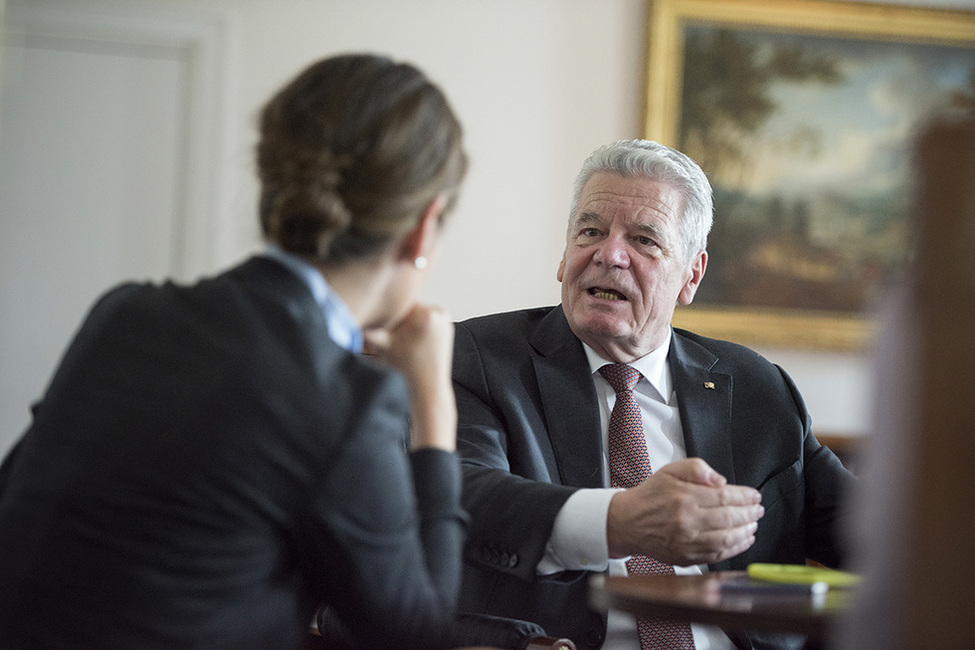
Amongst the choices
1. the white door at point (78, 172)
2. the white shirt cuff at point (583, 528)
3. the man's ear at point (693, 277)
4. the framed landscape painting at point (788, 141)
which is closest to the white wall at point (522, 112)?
the framed landscape painting at point (788, 141)

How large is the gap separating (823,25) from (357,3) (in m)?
2.13

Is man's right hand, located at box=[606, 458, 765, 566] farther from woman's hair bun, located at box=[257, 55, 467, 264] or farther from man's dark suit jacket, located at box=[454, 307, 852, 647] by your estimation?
woman's hair bun, located at box=[257, 55, 467, 264]

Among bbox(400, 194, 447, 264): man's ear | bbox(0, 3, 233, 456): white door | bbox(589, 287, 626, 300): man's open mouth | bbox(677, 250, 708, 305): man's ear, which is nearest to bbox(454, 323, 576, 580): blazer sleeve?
bbox(589, 287, 626, 300): man's open mouth

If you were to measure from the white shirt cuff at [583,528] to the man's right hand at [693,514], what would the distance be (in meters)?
0.07

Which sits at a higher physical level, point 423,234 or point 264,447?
point 423,234

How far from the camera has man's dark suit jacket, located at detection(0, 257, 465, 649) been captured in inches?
43.8

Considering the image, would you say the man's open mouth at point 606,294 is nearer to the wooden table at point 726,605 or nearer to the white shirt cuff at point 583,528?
the white shirt cuff at point 583,528

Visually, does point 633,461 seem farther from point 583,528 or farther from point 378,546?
point 378,546

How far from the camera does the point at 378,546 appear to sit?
1188 millimetres

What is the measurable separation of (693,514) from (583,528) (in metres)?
0.22

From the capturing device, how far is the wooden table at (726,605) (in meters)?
1.21

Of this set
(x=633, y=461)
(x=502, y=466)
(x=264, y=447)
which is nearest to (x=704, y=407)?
(x=633, y=461)

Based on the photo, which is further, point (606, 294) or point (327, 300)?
point (606, 294)

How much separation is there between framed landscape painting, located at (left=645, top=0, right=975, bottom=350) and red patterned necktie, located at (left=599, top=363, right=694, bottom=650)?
2.31m
